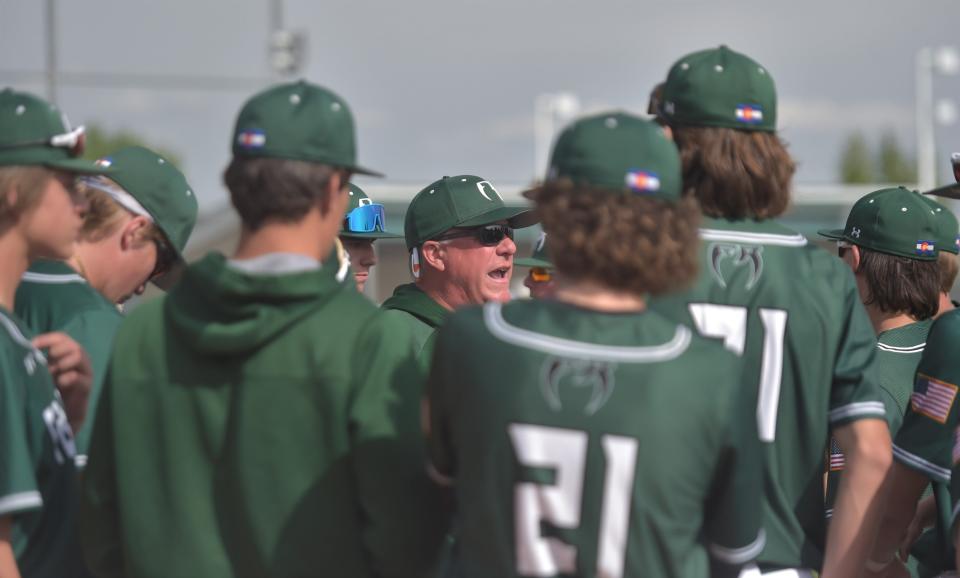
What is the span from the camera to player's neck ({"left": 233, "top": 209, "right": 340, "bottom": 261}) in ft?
9.78

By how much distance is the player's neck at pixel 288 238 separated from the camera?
298cm

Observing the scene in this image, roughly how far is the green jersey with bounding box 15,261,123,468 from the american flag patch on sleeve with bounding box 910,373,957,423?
9.14 ft

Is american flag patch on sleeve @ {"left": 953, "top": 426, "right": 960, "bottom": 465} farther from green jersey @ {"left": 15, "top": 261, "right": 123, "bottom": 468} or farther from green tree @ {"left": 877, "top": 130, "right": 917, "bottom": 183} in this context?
green tree @ {"left": 877, "top": 130, "right": 917, "bottom": 183}

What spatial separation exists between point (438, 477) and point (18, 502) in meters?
1.21

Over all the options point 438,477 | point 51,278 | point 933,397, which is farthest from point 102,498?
point 933,397

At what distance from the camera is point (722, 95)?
347 cm

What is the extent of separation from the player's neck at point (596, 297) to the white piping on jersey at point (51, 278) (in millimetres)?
2048

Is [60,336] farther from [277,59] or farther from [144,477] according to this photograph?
[277,59]

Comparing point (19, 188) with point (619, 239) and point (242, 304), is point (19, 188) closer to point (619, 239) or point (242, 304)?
point (242, 304)

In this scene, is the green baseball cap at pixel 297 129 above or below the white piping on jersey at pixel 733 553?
above

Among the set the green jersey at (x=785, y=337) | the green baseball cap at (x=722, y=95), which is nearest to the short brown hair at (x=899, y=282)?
the green jersey at (x=785, y=337)

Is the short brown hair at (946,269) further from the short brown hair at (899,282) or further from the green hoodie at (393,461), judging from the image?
the green hoodie at (393,461)

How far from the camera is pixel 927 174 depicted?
36125 millimetres

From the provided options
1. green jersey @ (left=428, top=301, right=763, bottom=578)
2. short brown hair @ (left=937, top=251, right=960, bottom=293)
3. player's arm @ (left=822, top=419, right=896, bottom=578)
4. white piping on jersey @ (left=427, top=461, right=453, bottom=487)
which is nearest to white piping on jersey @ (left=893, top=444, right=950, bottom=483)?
player's arm @ (left=822, top=419, right=896, bottom=578)
